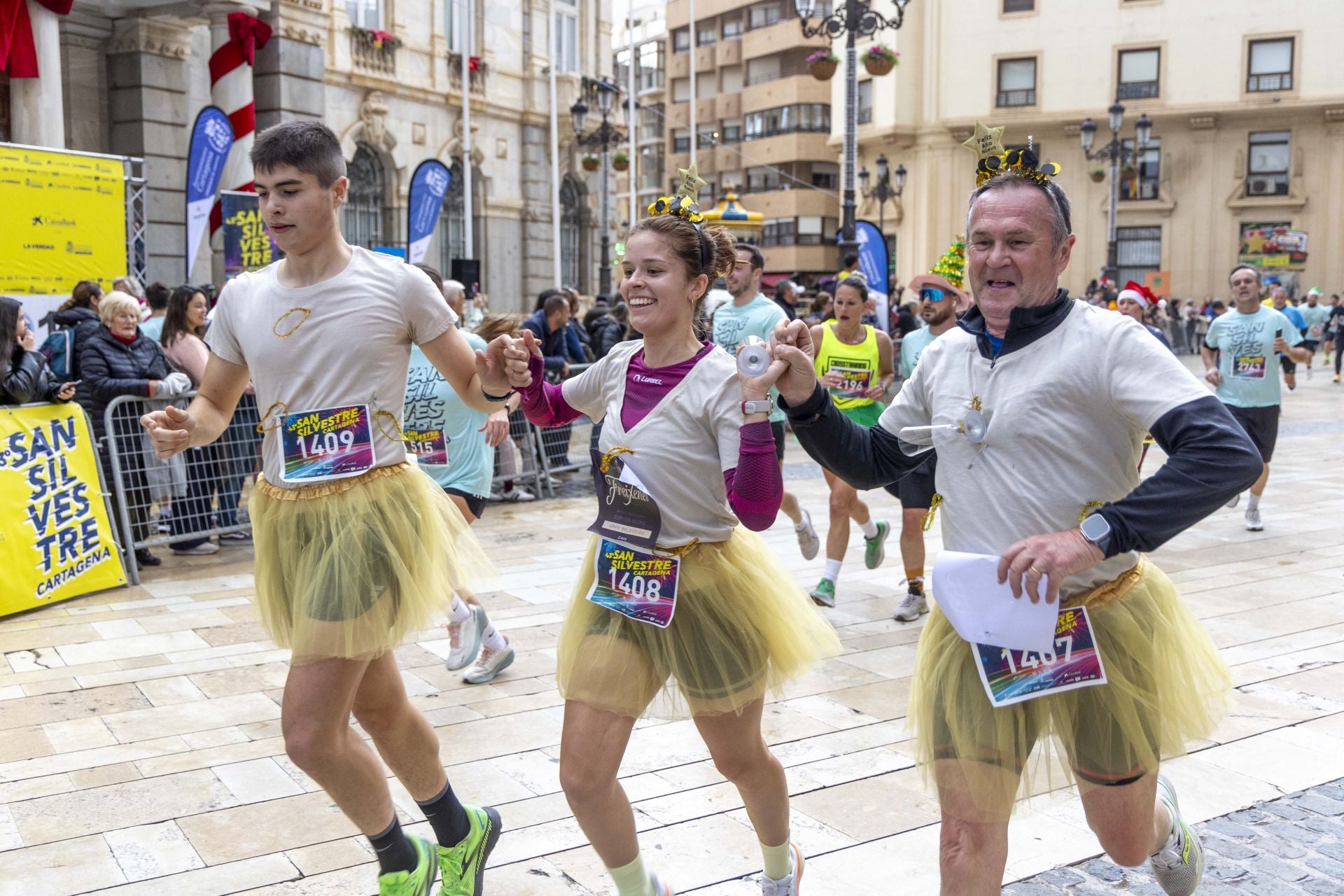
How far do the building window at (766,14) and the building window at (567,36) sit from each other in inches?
1060

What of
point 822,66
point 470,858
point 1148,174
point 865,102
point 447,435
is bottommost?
point 470,858

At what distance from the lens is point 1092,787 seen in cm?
296

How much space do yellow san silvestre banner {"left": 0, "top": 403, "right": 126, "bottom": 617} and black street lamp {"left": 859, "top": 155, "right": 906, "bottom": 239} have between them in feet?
110

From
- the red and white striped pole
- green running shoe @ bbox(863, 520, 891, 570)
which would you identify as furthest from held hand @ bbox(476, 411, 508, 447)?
the red and white striped pole

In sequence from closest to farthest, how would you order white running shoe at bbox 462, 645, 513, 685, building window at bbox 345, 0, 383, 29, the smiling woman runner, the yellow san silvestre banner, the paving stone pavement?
the smiling woman runner < the paving stone pavement < white running shoe at bbox 462, 645, 513, 685 < the yellow san silvestre banner < building window at bbox 345, 0, 383, 29

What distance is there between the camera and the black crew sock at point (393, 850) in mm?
3594

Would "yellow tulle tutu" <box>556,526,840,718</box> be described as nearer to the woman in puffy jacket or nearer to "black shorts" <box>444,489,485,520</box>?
"black shorts" <box>444,489,485,520</box>

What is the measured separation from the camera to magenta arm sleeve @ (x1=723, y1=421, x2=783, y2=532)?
120 inches

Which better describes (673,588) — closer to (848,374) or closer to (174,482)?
(848,374)

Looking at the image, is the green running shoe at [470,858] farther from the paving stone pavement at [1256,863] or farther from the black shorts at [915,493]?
the black shorts at [915,493]

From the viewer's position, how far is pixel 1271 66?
41.6m

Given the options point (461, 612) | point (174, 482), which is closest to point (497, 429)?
point (461, 612)

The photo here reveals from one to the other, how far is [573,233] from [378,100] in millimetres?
8848

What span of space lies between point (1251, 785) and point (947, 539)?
8.14 ft
